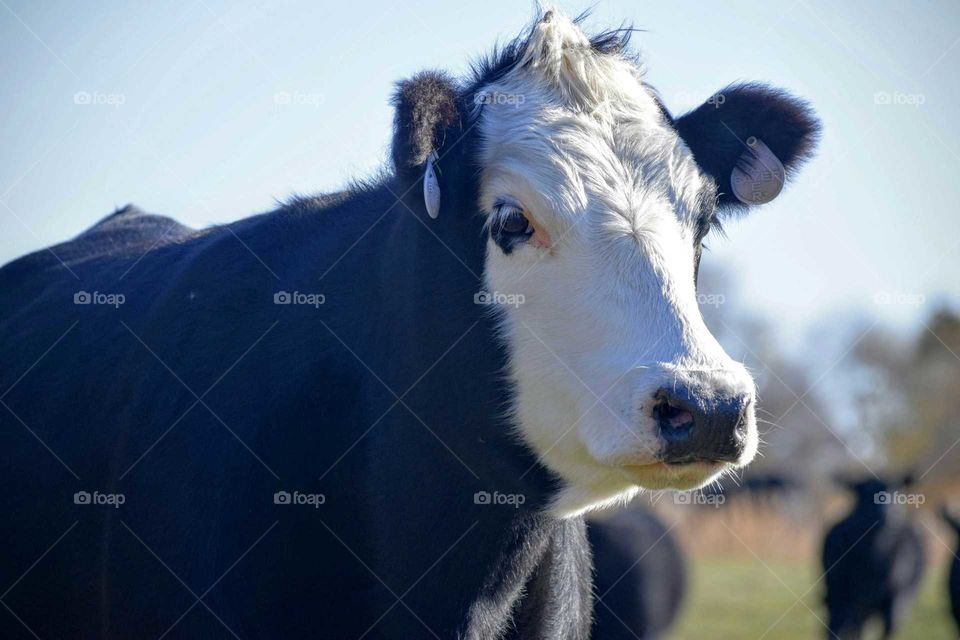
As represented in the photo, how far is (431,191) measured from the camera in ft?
13.6

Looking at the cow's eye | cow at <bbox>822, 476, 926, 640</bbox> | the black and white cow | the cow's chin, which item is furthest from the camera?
cow at <bbox>822, 476, 926, 640</bbox>

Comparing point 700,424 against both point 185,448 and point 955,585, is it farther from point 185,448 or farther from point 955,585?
point 955,585

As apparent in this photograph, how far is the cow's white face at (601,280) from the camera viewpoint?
3.46 meters

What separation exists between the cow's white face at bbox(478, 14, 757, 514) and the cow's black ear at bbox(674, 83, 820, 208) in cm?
33

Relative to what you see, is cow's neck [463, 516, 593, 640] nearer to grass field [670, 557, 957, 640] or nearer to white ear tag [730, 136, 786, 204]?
white ear tag [730, 136, 786, 204]

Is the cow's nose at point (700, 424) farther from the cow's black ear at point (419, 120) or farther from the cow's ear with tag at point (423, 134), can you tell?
the cow's black ear at point (419, 120)

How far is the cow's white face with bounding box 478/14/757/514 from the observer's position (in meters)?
3.46

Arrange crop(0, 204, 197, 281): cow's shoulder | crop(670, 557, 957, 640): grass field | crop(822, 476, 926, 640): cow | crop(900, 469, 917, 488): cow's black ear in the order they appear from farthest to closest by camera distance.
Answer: crop(670, 557, 957, 640): grass field → crop(900, 469, 917, 488): cow's black ear → crop(822, 476, 926, 640): cow → crop(0, 204, 197, 281): cow's shoulder

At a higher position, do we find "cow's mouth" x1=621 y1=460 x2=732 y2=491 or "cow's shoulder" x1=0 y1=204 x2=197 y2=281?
"cow's mouth" x1=621 y1=460 x2=732 y2=491

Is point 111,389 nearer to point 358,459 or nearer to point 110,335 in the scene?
point 110,335

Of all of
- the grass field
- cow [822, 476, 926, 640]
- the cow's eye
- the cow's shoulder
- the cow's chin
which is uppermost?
the cow's eye

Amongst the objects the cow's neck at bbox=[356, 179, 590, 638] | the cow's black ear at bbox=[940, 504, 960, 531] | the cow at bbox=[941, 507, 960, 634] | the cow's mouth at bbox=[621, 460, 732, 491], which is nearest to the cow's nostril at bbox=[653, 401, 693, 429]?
the cow's mouth at bbox=[621, 460, 732, 491]

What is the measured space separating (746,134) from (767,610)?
16.0 metres

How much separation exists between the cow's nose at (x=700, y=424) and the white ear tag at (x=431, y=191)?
1.25 metres
